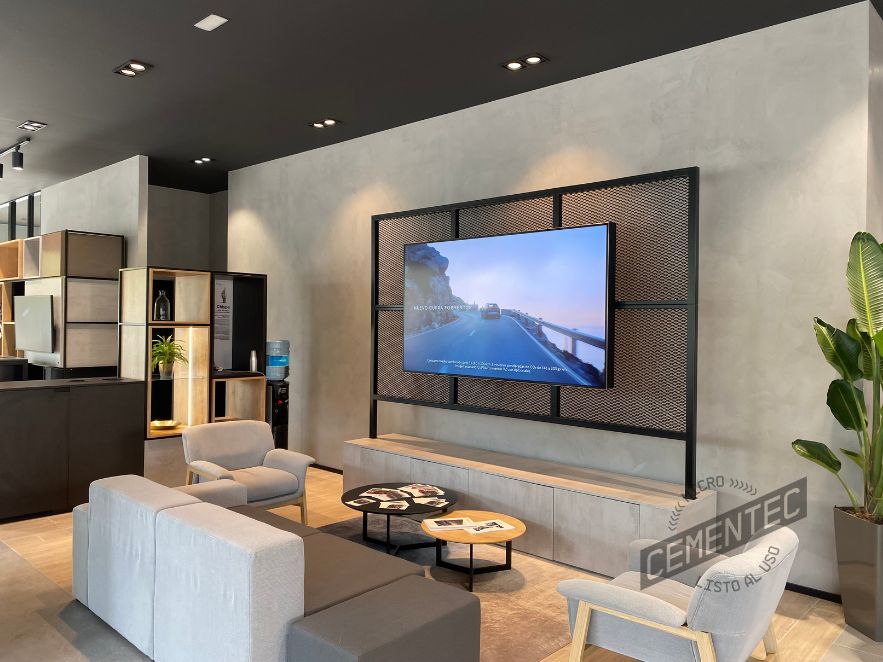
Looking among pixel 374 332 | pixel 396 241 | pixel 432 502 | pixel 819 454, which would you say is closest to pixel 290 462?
pixel 432 502

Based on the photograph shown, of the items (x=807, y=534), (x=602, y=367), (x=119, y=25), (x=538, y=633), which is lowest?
(x=538, y=633)

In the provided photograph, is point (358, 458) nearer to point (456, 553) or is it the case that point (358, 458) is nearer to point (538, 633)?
point (456, 553)

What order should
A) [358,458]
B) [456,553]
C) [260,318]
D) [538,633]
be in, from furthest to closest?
[260,318] → [358,458] → [456,553] → [538,633]

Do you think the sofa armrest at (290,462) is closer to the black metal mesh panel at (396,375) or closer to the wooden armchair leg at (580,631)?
the black metal mesh panel at (396,375)

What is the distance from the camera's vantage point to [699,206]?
4.07 m

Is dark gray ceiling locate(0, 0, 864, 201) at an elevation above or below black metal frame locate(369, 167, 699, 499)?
above

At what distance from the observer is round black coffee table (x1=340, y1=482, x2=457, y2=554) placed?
3.95 metres

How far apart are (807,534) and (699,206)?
1940 mm

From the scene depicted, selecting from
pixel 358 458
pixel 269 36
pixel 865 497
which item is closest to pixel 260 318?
pixel 358 458

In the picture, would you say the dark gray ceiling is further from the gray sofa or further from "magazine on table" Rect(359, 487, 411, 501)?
"magazine on table" Rect(359, 487, 411, 501)

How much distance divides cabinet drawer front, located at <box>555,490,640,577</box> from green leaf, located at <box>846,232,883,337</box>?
1498 mm

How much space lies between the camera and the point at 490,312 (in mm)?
4750

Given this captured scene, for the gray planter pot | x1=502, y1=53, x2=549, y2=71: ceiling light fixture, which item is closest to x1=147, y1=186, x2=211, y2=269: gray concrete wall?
x1=502, y1=53, x2=549, y2=71: ceiling light fixture

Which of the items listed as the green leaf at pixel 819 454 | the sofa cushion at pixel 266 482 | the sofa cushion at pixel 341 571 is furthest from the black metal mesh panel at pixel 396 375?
the green leaf at pixel 819 454
